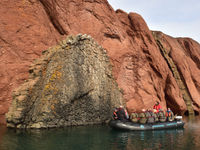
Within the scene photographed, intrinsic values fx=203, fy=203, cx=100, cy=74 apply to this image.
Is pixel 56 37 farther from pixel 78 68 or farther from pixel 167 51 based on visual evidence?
pixel 167 51

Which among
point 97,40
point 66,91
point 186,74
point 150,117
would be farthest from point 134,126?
point 186,74

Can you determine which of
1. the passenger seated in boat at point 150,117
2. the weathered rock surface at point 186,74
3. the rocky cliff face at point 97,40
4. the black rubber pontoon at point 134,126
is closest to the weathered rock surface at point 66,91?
the rocky cliff face at point 97,40

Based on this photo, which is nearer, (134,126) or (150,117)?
(134,126)

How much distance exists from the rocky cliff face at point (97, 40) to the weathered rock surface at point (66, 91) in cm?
237

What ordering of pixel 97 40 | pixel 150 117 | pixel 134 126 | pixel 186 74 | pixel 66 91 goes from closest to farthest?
pixel 134 126 → pixel 150 117 → pixel 66 91 → pixel 97 40 → pixel 186 74

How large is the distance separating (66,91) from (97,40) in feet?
38.7

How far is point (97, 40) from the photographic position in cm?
3103

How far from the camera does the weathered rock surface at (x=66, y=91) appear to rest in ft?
69.1

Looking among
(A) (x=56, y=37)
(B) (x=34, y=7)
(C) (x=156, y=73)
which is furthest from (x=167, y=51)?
(B) (x=34, y=7)

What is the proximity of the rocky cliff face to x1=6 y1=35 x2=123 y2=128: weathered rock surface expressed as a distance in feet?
7.77

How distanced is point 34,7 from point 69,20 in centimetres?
519

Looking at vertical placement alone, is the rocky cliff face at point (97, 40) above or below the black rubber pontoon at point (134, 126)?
above

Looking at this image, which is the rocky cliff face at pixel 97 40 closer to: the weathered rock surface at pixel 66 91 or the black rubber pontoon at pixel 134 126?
the weathered rock surface at pixel 66 91

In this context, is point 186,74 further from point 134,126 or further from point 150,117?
point 134,126
